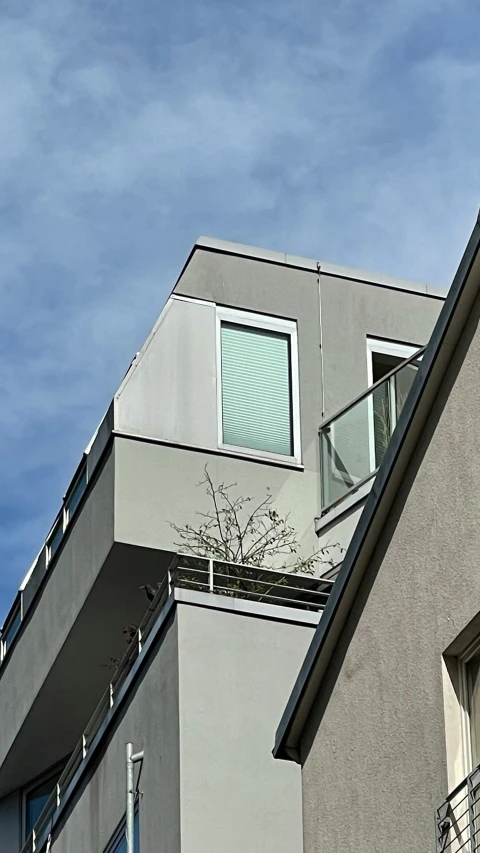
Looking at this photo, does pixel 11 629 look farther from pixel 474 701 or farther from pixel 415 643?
pixel 474 701

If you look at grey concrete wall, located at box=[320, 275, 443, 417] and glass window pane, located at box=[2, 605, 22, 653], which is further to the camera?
glass window pane, located at box=[2, 605, 22, 653]

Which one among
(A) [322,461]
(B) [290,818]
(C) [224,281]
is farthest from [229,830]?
(C) [224,281]

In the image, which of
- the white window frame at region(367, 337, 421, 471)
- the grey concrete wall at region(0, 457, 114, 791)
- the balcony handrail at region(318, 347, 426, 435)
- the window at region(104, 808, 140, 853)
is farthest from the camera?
the white window frame at region(367, 337, 421, 471)

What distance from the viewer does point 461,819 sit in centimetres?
946

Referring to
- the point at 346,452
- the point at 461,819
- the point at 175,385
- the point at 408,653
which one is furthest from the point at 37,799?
the point at 461,819

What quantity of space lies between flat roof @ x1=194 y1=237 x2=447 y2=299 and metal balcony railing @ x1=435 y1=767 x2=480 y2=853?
34.1ft

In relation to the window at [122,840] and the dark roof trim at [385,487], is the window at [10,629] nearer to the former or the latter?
the window at [122,840]

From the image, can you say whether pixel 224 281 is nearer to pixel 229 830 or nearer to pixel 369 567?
pixel 229 830

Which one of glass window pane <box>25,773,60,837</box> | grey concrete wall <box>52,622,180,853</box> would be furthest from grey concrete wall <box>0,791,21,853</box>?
grey concrete wall <box>52,622,180,853</box>

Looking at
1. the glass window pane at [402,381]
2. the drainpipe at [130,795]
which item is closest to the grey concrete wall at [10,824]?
the drainpipe at [130,795]

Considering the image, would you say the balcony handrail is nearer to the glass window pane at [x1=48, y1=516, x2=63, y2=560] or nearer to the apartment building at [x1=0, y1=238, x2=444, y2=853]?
the apartment building at [x1=0, y1=238, x2=444, y2=853]

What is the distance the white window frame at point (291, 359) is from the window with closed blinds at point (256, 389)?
0.14 ft

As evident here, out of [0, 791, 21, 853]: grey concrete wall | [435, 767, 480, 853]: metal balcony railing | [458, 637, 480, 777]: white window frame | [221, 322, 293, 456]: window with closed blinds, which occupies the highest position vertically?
[221, 322, 293, 456]: window with closed blinds

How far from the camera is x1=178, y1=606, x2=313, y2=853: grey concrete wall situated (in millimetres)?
13859
